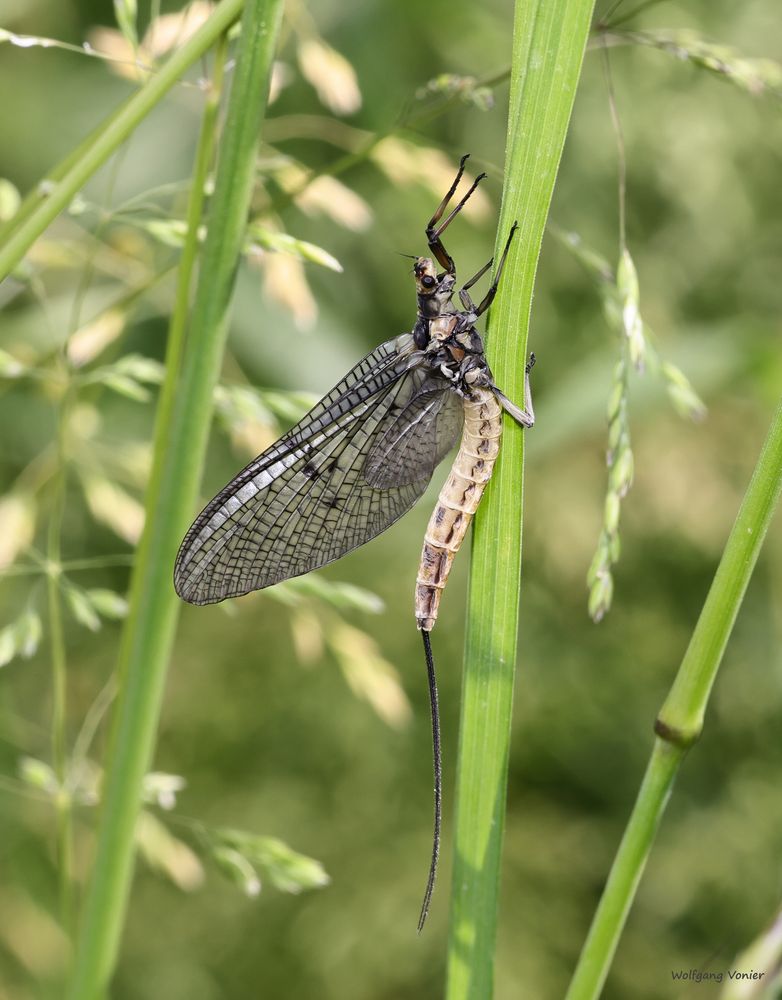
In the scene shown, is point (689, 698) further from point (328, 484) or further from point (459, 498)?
point (328, 484)

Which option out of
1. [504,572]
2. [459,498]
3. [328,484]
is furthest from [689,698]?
[328,484]

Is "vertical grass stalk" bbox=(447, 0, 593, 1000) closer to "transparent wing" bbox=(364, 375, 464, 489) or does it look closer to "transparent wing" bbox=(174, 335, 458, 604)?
"transparent wing" bbox=(174, 335, 458, 604)

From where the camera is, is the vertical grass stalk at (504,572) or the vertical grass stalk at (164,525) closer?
the vertical grass stalk at (504,572)

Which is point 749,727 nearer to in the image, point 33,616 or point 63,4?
point 33,616

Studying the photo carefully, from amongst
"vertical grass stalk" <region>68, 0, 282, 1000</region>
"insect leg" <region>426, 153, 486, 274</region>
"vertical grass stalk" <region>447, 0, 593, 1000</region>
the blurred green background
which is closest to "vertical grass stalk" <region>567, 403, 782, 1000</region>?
"vertical grass stalk" <region>447, 0, 593, 1000</region>

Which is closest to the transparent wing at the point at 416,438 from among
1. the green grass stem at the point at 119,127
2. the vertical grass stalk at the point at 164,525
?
the vertical grass stalk at the point at 164,525

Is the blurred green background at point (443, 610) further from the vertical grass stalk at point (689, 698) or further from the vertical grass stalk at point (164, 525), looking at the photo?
the vertical grass stalk at point (689, 698)

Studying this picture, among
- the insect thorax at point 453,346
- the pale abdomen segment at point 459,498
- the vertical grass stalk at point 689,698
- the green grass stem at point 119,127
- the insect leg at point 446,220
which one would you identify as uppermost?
the insect leg at point 446,220
